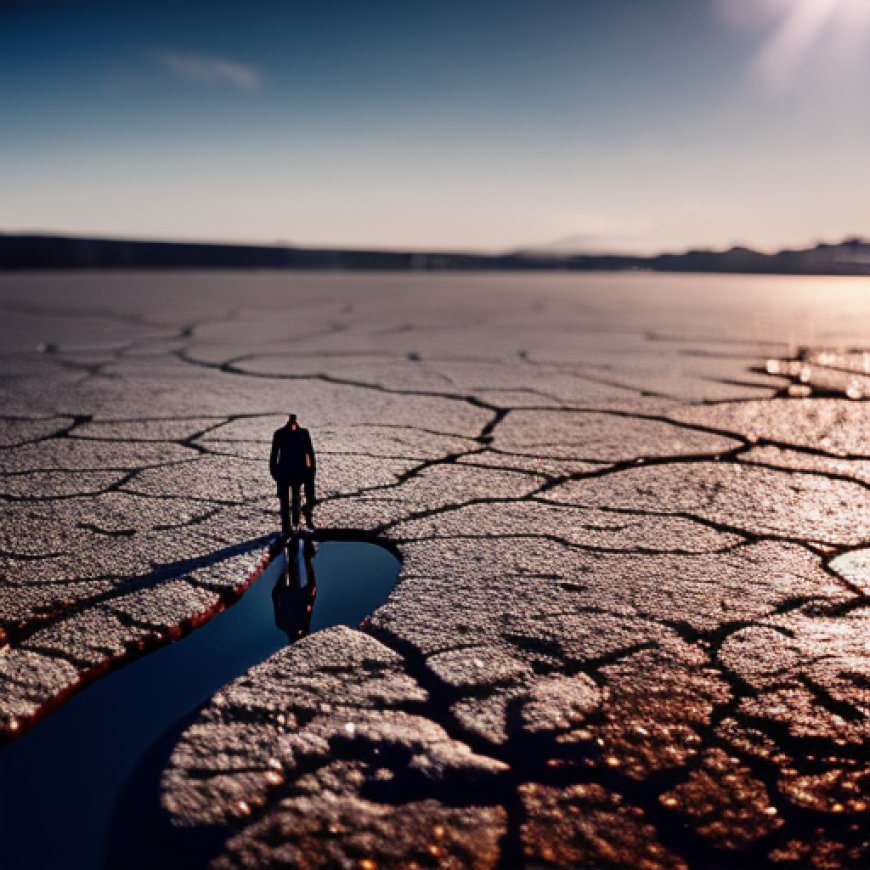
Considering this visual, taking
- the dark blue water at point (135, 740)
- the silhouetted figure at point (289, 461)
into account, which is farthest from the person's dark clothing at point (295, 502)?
the dark blue water at point (135, 740)

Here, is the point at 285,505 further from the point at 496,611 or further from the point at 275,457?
the point at 496,611

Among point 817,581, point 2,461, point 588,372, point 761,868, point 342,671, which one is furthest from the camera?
point 588,372

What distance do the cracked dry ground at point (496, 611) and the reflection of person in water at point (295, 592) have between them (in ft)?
0.26

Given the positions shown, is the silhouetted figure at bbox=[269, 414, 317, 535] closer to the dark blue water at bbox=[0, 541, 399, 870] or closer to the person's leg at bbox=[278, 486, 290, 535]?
the person's leg at bbox=[278, 486, 290, 535]

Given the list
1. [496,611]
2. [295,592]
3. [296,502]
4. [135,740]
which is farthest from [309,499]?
[135,740]

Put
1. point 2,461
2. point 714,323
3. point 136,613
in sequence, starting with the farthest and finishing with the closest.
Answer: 1. point 714,323
2. point 2,461
3. point 136,613

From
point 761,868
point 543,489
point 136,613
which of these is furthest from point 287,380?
point 761,868

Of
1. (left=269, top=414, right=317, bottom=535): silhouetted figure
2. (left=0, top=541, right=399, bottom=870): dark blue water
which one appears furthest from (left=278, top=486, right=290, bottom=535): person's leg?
(left=0, top=541, right=399, bottom=870): dark blue water

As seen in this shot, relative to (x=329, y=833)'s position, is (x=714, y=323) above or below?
above

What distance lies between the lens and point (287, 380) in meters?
4.16

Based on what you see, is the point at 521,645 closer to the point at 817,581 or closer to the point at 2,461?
the point at 817,581

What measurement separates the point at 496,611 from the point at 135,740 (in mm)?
659

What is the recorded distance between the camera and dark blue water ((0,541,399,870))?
99 cm

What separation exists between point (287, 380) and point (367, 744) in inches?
124
